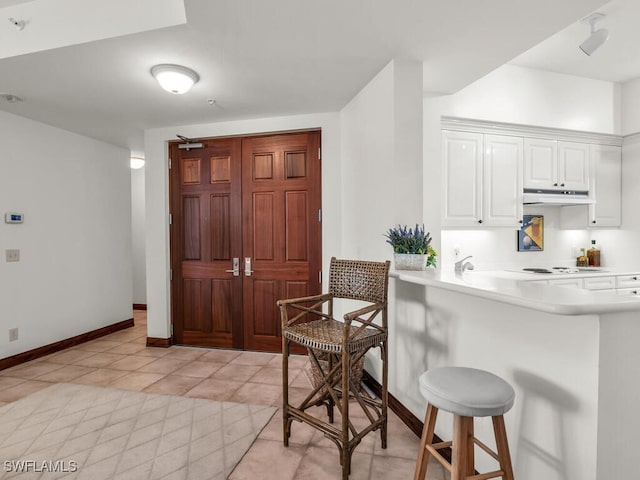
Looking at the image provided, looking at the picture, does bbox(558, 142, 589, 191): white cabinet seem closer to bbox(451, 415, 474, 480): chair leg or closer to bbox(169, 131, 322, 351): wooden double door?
bbox(169, 131, 322, 351): wooden double door

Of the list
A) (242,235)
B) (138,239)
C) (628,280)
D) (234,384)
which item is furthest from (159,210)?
(628,280)

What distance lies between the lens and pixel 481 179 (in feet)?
10.9

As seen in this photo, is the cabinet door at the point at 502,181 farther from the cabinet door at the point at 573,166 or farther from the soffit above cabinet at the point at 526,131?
the cabinet door at the point at 573,166

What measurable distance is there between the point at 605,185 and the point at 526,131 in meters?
1.21

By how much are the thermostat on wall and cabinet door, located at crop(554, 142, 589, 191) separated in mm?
5630

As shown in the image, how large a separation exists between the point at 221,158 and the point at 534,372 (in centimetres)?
346

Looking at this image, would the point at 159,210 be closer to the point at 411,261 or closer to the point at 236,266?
the point at 236,266

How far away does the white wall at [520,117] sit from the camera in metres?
3.17

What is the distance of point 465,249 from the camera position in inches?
145

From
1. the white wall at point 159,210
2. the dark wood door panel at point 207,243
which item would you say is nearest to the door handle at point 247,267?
the dark wood door panel at point 207,243

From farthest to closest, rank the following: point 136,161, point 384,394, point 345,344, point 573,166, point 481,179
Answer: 1. point 136,161
2. point 573,166
3. point 481,179
4. point 384,394
5. point 345,344

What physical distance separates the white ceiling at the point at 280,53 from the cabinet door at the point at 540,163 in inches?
41.6

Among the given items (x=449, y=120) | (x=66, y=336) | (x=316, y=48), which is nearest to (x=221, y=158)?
(x=316, y=48)

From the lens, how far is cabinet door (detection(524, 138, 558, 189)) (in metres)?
3.50
